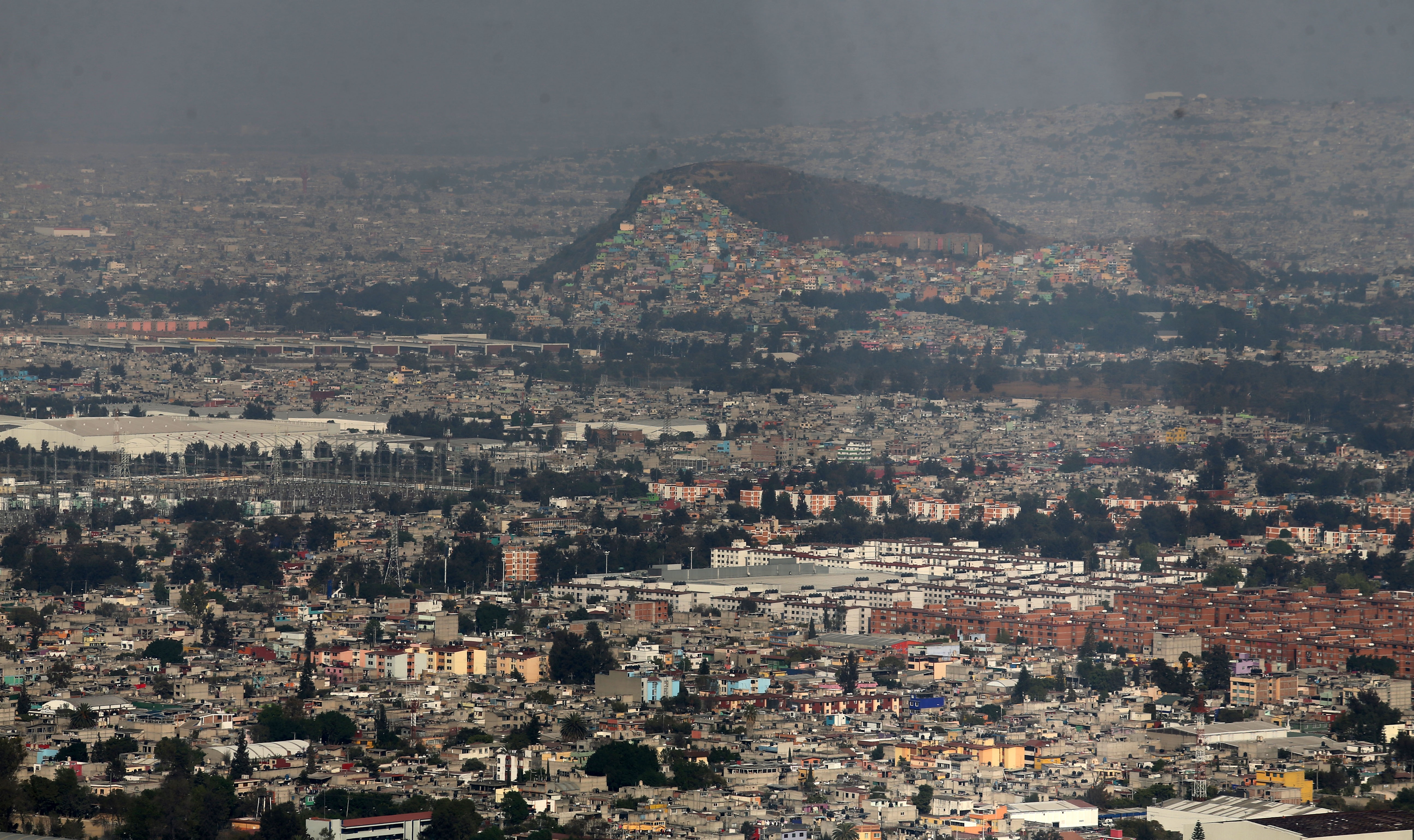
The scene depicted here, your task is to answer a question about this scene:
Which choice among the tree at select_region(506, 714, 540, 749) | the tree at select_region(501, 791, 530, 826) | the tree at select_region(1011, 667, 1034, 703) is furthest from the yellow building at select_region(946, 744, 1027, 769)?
the tree at select_region(501, 791, 530, 826)

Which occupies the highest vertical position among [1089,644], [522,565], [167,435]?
[167,435]

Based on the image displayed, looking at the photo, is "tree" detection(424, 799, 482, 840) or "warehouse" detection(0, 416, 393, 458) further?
"warehouse" detection(0, 416, 393, 458)

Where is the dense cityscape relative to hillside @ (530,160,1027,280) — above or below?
below

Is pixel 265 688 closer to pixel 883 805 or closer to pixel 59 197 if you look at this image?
pixel 883 805

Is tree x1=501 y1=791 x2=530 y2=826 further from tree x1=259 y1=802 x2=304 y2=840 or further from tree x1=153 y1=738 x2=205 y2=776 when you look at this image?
tree x1=153 y1=738 x2=205 y2=776

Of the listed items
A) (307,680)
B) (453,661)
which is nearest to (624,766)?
(307,680)

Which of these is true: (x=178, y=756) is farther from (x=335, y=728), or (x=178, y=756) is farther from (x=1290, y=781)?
(x=1290, y=781)
